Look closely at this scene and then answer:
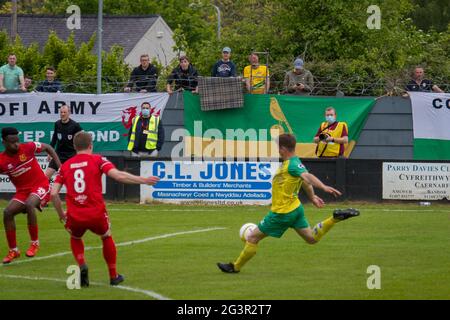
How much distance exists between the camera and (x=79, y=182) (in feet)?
38.7

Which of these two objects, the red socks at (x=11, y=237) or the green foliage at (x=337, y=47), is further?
the green foliage at (x=337, y=47)

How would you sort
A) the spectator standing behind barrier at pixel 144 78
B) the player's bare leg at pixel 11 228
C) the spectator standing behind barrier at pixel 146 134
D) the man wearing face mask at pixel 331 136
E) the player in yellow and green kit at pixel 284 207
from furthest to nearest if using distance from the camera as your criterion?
the spectator standing behind barrier at pixel 144 78
the spectator standing behind barrier at pixel 146 134
the man wearing face mask at pixel 331 136
the player's bare leg at pixel 11 228
the player in yellow and green kit at pixel 284 207

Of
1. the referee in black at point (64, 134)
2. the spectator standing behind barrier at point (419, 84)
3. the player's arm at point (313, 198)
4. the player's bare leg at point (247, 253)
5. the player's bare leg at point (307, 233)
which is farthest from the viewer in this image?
the spectator standing behind barrier at point (419, 84)

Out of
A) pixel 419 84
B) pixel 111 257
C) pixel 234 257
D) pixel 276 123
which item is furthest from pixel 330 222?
pixel 419 84

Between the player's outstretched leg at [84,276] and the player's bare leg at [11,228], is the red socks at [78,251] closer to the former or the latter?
the player's outstretched leg at [84,276]

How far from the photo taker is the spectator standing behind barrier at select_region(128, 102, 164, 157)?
23161 millimetres

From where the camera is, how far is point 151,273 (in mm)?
12953

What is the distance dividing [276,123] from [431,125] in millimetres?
3450

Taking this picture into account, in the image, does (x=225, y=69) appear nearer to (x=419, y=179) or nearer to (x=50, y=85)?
(x=50, y=85)

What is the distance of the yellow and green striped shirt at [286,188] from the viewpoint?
1270cm

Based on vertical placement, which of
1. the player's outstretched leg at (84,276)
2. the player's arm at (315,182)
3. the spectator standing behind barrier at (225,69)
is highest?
the spectator standing behind barrier at (225,69)

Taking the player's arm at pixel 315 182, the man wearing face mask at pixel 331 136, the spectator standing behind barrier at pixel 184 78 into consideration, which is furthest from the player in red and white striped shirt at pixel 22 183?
the spectator standing behind barrier at pixel 184 78

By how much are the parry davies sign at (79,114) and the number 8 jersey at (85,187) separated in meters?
12.3
